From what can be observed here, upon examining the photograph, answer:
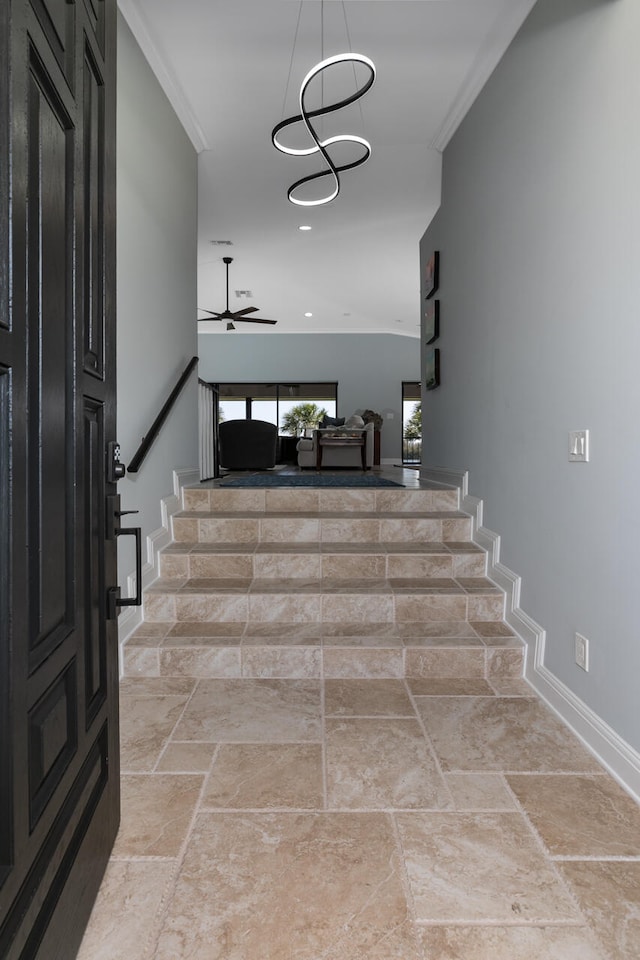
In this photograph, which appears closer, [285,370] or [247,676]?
[247,676]

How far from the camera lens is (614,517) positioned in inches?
74.9

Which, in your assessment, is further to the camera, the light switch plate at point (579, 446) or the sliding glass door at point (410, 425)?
the sliding glass door at point (410, 425)

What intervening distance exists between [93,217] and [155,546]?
2.23 meters

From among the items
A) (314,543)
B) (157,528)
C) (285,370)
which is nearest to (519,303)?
(314,543)

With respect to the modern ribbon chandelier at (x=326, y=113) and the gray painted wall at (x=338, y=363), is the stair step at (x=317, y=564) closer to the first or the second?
the modern ribbon chandelier at (x=326, y=113)

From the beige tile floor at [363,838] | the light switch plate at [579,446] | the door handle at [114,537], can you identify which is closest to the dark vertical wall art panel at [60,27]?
the door handle at [114,537]

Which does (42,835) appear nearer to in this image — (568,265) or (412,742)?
(412,742)

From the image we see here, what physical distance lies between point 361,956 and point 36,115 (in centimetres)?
171

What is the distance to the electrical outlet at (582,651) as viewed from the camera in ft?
6.81

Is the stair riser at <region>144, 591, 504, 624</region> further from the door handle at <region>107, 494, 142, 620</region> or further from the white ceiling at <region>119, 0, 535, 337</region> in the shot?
the white ceiling at <region>119, 0, 535, 337</region>

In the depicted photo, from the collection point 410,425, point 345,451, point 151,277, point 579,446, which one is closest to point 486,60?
point 151,277

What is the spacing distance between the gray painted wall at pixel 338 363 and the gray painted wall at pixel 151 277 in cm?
795

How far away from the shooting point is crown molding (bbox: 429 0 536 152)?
9.33 feet

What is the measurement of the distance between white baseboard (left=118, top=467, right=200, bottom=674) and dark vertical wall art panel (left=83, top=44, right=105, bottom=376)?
1649mm
